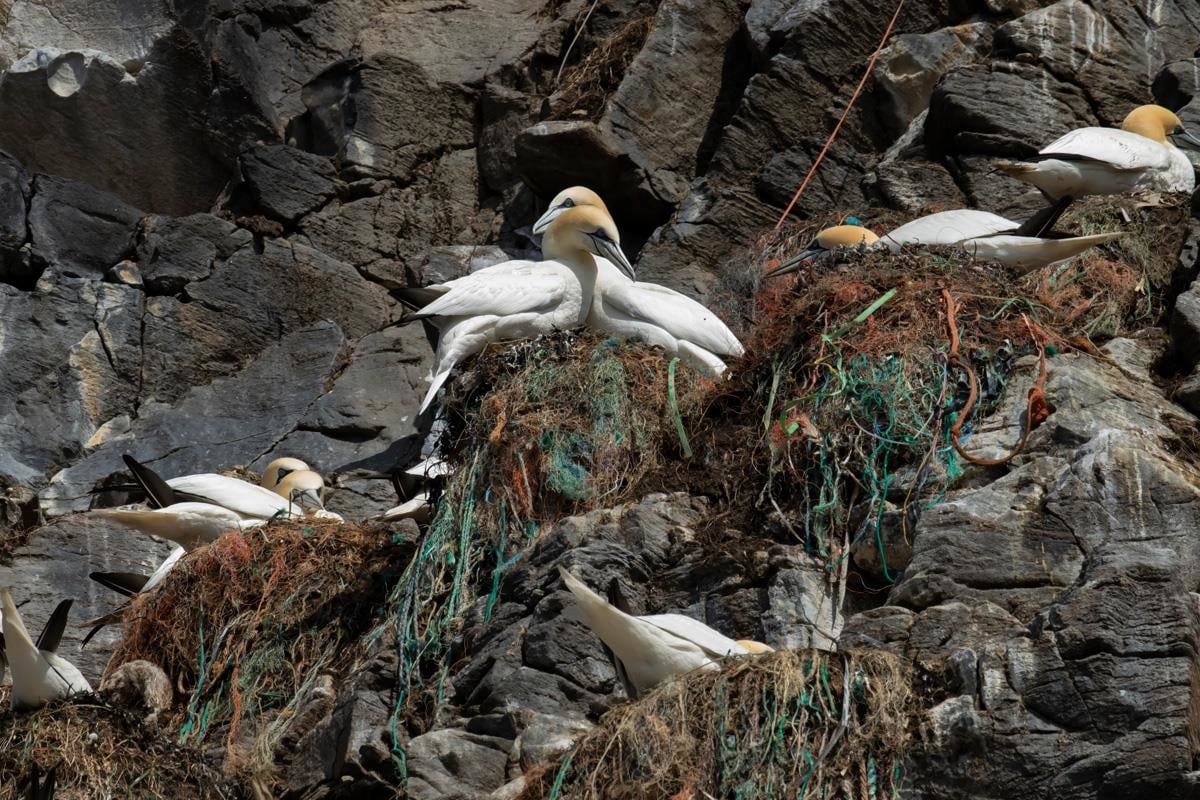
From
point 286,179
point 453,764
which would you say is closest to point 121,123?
point 286,179

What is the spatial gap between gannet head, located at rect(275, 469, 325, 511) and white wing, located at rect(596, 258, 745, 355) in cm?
222

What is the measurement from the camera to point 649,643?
28.3ft

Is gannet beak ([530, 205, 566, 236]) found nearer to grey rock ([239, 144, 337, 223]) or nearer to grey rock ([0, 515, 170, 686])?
grey rock ([239, 144, 337, 223])

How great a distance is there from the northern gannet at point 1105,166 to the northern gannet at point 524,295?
2400 mm

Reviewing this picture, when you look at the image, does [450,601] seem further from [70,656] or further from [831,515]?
[70,656]

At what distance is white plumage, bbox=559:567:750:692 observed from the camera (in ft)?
28.2

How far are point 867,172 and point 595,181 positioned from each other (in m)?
1.83

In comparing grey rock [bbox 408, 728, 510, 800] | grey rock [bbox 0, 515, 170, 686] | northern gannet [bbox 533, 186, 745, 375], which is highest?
northern gannet [bbox 533, 186, 745, 375]

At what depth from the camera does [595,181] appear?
15.5m

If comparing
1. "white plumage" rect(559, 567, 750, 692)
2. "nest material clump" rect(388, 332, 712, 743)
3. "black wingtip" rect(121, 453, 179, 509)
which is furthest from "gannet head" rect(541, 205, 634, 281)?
"white plumage" rect(559, 567, 750, 692)

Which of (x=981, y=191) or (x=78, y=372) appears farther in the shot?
(x=78, y=372)

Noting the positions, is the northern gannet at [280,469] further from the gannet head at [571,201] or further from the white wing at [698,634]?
the white wing at [698,634]

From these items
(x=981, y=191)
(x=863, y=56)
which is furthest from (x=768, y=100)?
(x=981, y=191)

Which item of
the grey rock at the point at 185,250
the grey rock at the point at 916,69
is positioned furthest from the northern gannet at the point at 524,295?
the grey rock at the point at 185,250
